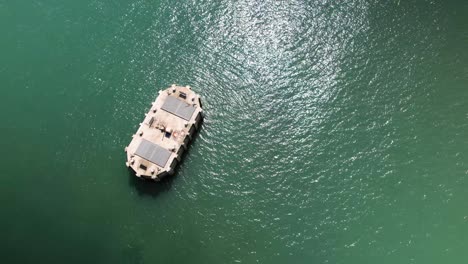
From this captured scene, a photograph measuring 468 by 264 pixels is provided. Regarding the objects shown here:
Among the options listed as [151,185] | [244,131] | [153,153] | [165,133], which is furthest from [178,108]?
[151,185]

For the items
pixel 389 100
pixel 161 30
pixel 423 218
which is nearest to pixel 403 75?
pixel 389 100

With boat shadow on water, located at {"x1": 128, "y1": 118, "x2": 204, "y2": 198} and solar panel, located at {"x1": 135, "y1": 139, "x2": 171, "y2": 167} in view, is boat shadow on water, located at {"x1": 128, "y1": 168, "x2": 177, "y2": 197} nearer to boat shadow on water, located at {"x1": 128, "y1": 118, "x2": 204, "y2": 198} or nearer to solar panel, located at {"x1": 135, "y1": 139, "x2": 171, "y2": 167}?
boat shadow on water, located at {"x1": 128, "y1": 118, "x2": 204, "y2": 198}

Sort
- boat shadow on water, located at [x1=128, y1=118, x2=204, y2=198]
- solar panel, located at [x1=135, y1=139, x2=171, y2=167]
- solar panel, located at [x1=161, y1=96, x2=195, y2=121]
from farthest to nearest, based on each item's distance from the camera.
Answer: solar panel, located at [x1=161, y1=96, x2=195, y2=121], boat shadow on water, located at [x1=128, y1=118, x2=204, y2=198], solar panel, located at [x1=135, y1=139, x2=171, y2=167]

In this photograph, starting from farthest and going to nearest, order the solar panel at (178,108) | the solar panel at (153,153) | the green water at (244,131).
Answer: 1. the solar panel at (178,108)
2. the solar panel at (153,153)
3. the green water at (244,131)

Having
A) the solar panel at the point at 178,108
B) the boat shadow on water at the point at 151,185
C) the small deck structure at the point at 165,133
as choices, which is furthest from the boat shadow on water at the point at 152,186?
the solar panel at the point at 178,108

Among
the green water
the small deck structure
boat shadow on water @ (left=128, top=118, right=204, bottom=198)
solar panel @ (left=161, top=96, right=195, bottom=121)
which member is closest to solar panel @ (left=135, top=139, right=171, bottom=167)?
the small deck structure

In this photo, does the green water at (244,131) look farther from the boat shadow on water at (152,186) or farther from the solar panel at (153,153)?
the solar panel at (153,153)
